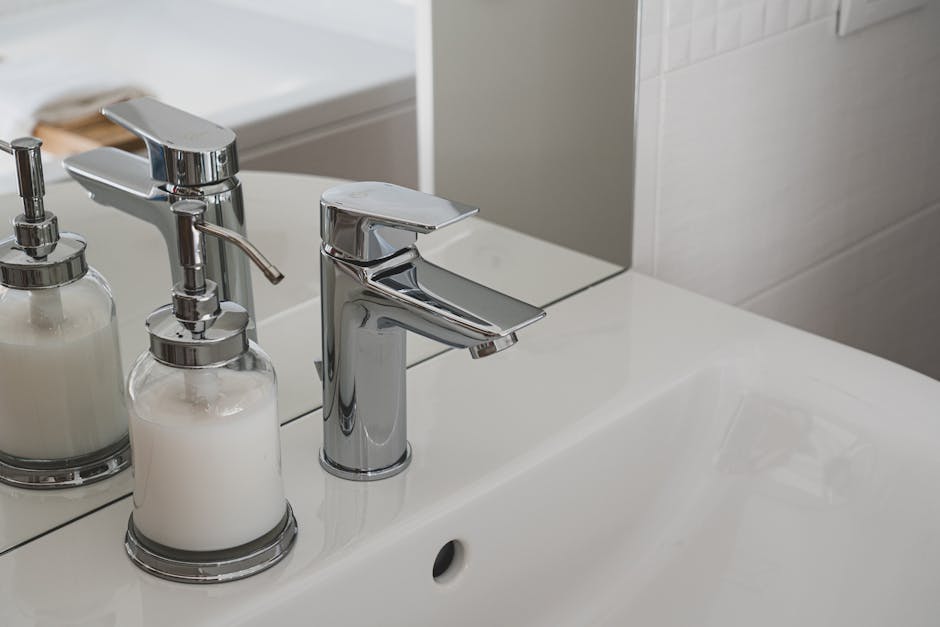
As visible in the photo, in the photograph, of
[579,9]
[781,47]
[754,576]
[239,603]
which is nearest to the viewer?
[239,603]

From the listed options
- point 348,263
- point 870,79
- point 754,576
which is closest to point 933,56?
point 870,79

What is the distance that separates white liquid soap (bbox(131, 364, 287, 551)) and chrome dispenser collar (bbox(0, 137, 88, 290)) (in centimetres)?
8

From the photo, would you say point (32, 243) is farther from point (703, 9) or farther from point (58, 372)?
point (703, 9)

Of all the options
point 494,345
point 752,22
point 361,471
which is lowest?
point 361,471

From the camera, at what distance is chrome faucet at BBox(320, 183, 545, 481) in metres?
0.58

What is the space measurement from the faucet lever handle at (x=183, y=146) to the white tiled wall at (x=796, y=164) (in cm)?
40

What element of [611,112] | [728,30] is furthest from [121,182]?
[728,30]

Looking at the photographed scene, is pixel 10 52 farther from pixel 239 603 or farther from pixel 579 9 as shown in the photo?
pixel 579 9

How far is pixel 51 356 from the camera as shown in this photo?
0.59m

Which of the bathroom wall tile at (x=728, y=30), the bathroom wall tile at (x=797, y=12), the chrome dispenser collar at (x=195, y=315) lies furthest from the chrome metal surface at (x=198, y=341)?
the bathroom wall tile at (x=797, y=12)

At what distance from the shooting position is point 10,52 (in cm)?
61

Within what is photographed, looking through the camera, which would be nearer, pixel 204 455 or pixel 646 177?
pixel 204 455

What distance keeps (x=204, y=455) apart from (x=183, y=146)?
170mm

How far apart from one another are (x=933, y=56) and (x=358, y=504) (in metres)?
0.93
